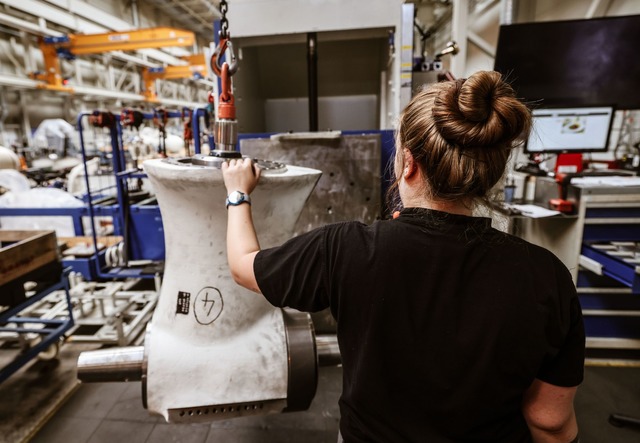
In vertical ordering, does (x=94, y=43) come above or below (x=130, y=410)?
above

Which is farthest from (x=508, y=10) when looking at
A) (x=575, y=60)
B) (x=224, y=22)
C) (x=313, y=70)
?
(x=224, y=22)

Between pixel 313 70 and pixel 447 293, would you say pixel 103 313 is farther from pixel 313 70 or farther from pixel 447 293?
pixel 447 293

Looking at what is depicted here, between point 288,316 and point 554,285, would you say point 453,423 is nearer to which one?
point 554,285

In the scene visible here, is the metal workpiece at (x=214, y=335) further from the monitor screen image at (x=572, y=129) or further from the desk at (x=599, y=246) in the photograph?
the monitor screen image at (x=572, y=129)

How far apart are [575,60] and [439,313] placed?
246cm

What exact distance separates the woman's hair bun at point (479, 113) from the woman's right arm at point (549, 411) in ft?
1.43

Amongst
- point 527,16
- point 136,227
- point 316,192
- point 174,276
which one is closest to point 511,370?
point 174,276

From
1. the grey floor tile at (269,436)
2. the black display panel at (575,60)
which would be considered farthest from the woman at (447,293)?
the black display panel at (575,60)

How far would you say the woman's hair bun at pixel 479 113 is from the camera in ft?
1.81

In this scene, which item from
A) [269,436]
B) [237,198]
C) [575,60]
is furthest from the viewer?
[575,60]

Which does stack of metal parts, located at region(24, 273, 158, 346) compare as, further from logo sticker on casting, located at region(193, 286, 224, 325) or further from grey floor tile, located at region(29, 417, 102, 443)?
logo sticker on casting, located at region(193, 286, 224, 325)

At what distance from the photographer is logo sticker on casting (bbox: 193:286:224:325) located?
0.97 meters

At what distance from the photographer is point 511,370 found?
0.59 meters

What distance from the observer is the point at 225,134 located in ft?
2.96
